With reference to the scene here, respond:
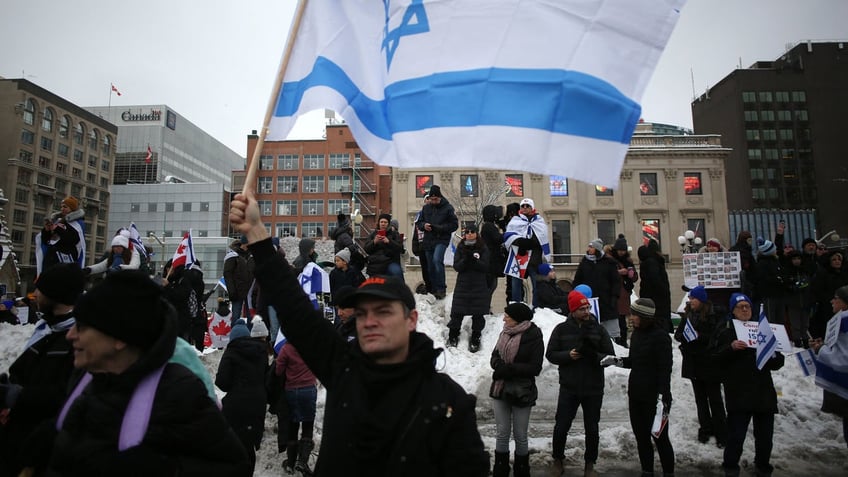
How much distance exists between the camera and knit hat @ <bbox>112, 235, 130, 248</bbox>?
9.09m

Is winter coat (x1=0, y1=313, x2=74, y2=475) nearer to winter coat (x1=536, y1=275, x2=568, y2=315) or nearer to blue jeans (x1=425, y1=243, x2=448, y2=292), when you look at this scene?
blue jeans (x1=425, y1=243, x2=448, y2=292)

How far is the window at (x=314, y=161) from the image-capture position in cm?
7419

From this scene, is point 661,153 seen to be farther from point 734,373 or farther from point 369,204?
point 734,373

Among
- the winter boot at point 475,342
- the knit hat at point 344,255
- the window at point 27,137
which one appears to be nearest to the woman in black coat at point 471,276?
the winter boot at point 475,342

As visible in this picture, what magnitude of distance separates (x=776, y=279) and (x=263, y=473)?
11.2 m

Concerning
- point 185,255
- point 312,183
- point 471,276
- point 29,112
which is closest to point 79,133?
point 29,112

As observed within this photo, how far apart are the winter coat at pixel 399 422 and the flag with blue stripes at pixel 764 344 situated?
17.0ft

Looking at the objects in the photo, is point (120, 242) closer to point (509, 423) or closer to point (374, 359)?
point (509, 423)

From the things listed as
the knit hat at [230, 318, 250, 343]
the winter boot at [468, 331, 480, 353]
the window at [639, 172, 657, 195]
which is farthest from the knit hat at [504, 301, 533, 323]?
the window at [639, 172, 657, 195]

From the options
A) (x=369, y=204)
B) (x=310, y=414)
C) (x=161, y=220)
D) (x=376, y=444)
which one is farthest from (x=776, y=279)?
(x=161, y=220)

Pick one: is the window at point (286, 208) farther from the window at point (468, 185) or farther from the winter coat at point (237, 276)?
the winter coat at point (237, 276)

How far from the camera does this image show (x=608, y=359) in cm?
600

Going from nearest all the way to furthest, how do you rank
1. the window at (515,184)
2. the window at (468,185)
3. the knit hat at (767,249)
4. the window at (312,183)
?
the knit hat at (767,249) → the window at (468,185) → the window at (515,184) → the window at (312,183)

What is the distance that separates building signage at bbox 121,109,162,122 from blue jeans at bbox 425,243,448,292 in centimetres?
12167
